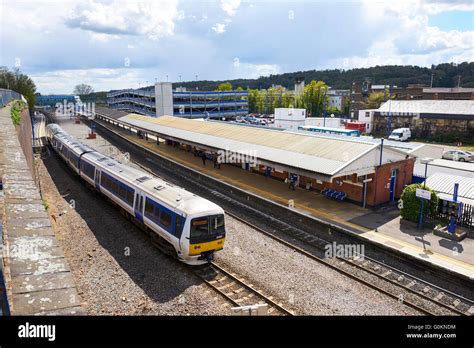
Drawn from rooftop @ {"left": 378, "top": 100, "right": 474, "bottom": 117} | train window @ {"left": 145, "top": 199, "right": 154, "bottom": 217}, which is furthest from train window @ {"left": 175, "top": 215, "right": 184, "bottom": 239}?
rooftop @ {"left": 378, "top": 100, "right": 474, "bottom": 117}

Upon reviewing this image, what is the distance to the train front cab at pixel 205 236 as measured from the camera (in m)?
15.1

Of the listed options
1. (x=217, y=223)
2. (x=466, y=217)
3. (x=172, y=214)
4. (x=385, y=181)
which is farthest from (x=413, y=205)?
(x=172, y=214)

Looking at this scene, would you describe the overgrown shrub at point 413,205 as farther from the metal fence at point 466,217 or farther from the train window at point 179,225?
the train window at point 179,225

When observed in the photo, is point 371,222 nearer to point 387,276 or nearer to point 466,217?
point 466,217

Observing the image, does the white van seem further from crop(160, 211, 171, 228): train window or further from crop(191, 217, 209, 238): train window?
crop(160, 211, 171, 228): train window

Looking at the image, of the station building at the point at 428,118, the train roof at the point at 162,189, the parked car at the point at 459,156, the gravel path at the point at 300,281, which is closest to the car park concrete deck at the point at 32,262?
the train roof at the point at 162,189

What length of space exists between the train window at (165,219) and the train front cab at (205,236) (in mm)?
1480

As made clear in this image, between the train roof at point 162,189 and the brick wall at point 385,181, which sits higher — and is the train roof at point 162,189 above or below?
above

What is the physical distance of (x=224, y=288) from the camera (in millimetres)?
14203

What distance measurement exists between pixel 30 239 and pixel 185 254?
9.35 meters

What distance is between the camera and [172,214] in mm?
15750

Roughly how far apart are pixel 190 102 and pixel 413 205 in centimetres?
7904
